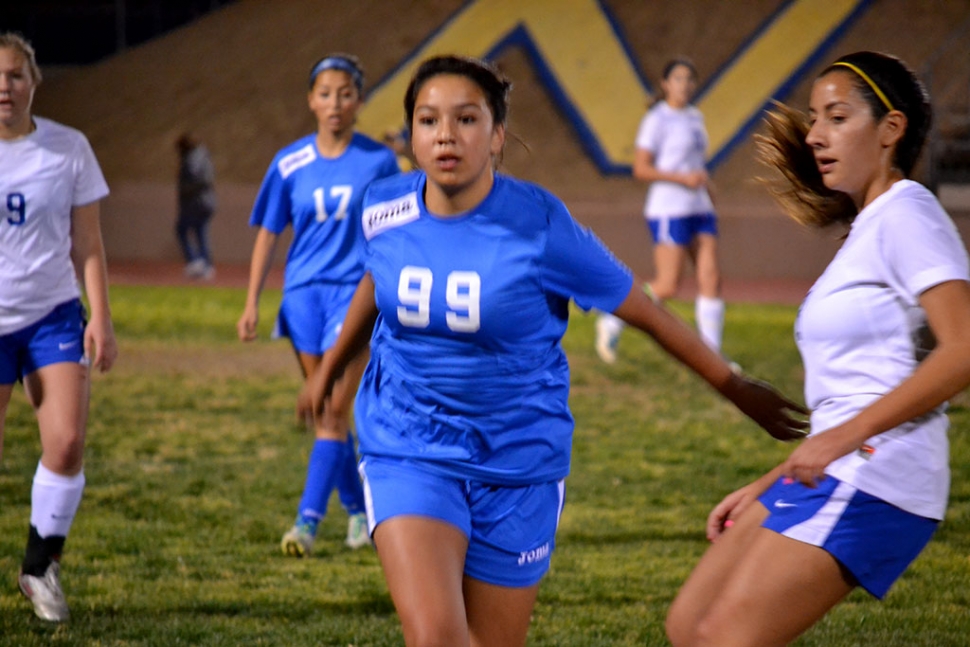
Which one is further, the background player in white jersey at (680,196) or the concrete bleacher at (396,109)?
the concrete bleacher at (396,109)

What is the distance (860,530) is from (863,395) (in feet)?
1.04

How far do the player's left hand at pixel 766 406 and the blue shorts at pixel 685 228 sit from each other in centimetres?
771

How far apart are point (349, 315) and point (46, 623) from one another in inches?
88.1

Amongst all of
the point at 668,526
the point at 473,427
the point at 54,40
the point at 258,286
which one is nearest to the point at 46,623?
the point at 258,286

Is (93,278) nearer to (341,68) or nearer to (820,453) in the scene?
(341,68)

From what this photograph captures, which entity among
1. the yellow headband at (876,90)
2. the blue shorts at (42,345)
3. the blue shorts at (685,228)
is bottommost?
the blue shorts at (685,228)

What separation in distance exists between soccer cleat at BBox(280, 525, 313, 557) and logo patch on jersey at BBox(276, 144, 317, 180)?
1.76 metres

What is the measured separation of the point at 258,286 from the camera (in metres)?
6.48

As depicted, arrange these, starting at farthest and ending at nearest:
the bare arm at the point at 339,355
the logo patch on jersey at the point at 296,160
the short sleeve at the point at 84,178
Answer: the logo patch on jersey at the point at 296,160 → the short sleeve at the point at 84,178 → the bare arm at the point at 339,355

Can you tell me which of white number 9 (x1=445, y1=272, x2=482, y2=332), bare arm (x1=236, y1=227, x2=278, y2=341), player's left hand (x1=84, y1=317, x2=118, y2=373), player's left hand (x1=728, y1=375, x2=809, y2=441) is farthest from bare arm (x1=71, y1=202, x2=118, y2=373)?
player's left hand (x1=728, y1=375, x2=809, y2=441)

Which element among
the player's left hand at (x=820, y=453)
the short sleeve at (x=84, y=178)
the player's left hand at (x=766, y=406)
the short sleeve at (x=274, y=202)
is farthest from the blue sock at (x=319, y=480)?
the player's left hand at (x=820, y=453)

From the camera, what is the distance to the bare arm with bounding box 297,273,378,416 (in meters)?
3.69

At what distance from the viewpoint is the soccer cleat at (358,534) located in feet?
20.7

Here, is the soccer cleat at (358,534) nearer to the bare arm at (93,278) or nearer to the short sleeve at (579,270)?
the bare arm at (93,278)
